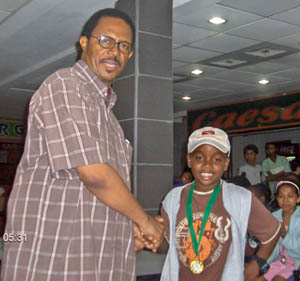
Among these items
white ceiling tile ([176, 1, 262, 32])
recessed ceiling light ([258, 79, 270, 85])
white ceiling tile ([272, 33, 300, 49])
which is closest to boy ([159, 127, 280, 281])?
white ceiling tile ([176, 1, 262, 32])

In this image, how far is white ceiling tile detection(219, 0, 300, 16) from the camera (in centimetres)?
494

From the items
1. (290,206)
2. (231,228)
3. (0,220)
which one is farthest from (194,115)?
(231,228)

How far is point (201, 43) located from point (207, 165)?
15.1 feet

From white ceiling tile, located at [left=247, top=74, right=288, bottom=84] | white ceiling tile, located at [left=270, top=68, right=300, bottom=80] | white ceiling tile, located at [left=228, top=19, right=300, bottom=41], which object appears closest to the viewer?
white ceiling tile, located at [left=228, top=19, right=300, bottom=41]

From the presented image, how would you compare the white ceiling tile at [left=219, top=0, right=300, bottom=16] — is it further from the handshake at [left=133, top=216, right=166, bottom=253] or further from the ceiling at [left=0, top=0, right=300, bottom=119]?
the handshake at [left=133, top=216, right=166, bottom=253]

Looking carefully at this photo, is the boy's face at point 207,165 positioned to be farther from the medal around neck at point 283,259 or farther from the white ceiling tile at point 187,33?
the white ceiling tile at point 187,33

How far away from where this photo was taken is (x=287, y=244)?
10.5 feet

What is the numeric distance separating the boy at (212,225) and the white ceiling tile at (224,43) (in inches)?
168

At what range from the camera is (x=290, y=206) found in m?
3.49

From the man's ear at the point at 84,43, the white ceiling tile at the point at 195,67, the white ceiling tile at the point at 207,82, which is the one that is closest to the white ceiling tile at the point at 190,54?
the white ceiling tile at the point at 195,67

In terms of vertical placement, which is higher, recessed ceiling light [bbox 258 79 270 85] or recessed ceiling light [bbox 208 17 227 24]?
recessed ceiling light [bbox 258 79 270 85]

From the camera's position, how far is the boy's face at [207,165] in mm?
2109

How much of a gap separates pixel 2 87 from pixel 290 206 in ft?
24.6

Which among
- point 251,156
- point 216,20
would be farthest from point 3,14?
point 251,156
